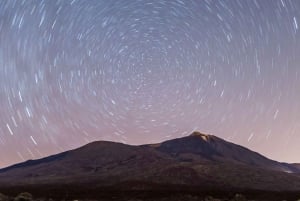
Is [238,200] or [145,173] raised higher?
[145,173]

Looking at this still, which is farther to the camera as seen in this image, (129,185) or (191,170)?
(191,170)

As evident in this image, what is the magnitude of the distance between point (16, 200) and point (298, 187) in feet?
398

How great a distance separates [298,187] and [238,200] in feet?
261

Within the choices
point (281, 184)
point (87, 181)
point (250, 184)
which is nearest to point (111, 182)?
point (87, 181)

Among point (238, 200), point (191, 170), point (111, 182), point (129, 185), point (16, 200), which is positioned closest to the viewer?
point (16, 200)

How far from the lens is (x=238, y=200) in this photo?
90250 millimetres

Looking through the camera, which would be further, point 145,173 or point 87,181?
point 145,173

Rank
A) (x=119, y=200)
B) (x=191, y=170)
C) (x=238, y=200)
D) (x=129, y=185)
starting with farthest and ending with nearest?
(x=191, y=170) → (x=129, y=185) → (x=119, y=200) → (x=238, y=200)

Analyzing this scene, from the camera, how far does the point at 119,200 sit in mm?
100812

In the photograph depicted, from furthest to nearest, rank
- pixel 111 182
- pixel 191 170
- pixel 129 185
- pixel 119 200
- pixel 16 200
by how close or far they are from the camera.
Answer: pixel 191 170 → pixel 111 182 → pixel 129 185 → pixel 119 200 → pixel 16 200

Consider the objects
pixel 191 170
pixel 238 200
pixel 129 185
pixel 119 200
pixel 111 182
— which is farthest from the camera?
pixel 191 170

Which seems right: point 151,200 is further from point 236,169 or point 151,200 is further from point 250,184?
point 236,169

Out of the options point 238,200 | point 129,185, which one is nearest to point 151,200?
point 238,200

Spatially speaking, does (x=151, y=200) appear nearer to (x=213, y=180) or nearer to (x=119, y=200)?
(x=119, y=200)
